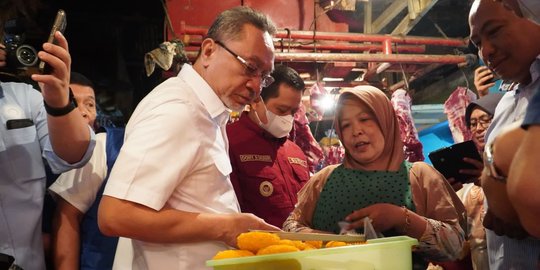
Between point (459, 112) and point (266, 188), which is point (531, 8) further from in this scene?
point (459, 112)

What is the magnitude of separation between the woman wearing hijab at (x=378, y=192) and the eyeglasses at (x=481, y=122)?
1500mm

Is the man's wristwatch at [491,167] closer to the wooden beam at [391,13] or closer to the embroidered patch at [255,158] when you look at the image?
the embroidered patch at [255,158]

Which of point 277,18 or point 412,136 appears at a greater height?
point 277,18

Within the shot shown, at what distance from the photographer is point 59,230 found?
2131 millimetres

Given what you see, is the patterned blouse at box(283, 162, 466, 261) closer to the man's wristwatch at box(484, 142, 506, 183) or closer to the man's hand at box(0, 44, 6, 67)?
the man's wristwatch at box(484, 142, 506, 183)

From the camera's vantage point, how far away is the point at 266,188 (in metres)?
3.27

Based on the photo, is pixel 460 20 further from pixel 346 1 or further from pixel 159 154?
pixel 159 154

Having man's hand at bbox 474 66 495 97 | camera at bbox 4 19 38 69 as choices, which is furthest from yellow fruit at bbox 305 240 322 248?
man's hand at bbox 474 66 495 97

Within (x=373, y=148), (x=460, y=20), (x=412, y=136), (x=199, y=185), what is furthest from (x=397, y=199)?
(x=460, y=20)

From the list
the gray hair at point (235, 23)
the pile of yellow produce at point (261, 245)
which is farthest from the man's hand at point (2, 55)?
the pile of yellow produce at point (261, 245)

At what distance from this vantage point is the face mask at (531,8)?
138 centimetres

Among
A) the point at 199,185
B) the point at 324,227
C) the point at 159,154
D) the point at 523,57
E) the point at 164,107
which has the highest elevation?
the point at 523,57

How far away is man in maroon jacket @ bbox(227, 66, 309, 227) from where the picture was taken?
324cm

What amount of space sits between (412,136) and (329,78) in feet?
5.95
